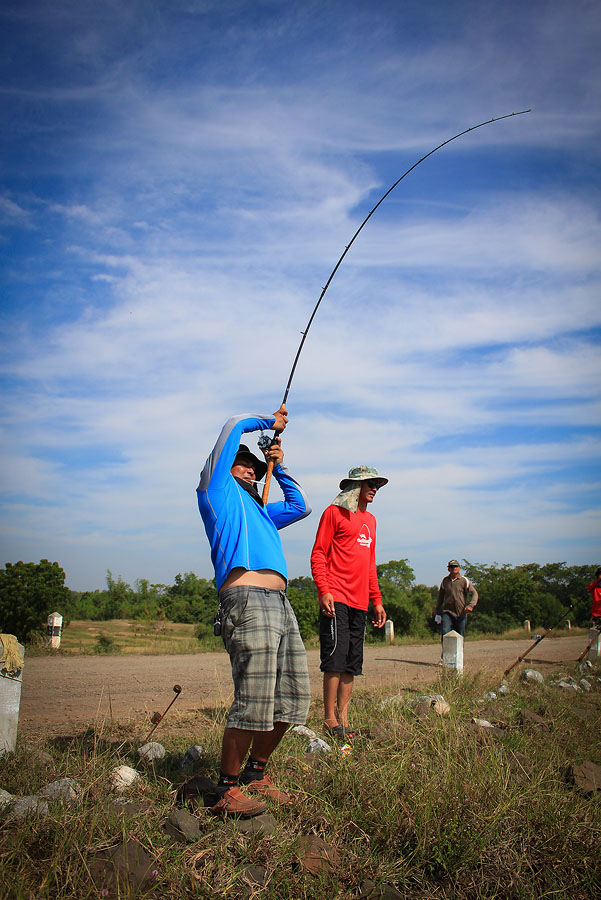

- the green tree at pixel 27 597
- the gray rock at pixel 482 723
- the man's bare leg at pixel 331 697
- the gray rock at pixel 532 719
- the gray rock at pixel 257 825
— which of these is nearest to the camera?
the gray rock at pixel 257 825

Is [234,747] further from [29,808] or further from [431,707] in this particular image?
[431,707]

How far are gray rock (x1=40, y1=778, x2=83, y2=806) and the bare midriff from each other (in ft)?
3.94

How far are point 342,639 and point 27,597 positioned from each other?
10.8 m

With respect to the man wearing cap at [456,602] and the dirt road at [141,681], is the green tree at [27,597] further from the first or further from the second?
the man wearing cap at [456,602]

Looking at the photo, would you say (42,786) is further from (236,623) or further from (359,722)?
(359,722)

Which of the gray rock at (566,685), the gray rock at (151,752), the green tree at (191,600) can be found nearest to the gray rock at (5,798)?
the gray rock at (151,752)

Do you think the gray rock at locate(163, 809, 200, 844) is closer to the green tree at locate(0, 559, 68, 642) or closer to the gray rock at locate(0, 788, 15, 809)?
the gray rock at locate(0, 788, 15, 809)

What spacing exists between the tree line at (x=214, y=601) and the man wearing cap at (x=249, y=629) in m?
10.6

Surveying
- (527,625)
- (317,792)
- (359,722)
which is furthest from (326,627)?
(527,625)

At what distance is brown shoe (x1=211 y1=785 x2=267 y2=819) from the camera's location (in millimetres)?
3057

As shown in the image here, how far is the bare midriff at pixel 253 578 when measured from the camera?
344 centimetres

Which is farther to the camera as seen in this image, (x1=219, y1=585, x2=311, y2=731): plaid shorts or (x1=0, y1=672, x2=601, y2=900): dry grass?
(x1=219, y1=585, x2=311, y2=731): plaid shorts

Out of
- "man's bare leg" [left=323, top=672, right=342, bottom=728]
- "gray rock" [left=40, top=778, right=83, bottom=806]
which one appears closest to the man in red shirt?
"man's bare leg" [left=323, top=672, right=342, bottom=728]

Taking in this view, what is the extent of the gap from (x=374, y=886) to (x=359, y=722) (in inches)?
115
